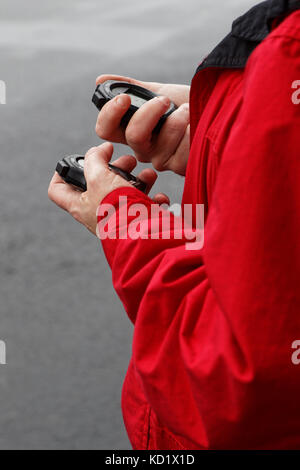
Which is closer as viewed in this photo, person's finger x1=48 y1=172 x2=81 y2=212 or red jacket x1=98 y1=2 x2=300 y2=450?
red jacket x1=98 y1=2 x2=300 y2=450

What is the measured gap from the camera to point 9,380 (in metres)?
1.75

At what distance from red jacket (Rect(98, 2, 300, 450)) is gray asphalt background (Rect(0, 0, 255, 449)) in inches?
42.6

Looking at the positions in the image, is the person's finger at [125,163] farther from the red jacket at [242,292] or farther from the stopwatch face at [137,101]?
the red jacket at [242,292]

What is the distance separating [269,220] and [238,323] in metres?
0.08

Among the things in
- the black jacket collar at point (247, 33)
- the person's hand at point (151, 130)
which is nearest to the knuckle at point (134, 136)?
the person's hand at point (151, 130)

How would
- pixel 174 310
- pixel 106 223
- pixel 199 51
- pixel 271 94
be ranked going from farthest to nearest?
pixel 199 51, pixel 106 223, pixel 174 310, pixel 271 94

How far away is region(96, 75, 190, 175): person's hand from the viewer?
2.58 feet

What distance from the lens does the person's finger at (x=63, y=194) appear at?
0.81 metres

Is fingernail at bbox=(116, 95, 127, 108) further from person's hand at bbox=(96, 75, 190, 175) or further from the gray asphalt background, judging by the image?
the gray asphalt background

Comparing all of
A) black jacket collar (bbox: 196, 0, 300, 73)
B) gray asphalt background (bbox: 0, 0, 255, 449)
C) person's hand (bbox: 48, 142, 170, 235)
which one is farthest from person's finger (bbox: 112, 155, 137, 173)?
gray asphalt background (bbox: 0, 0, 255, 449)

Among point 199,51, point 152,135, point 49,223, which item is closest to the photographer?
point 152,135
